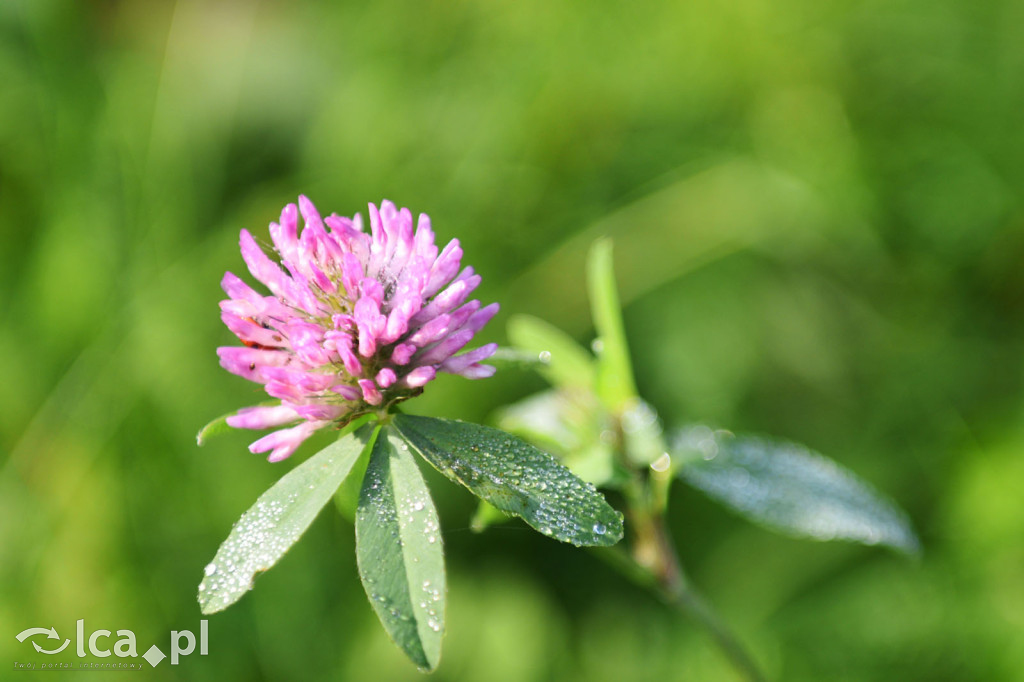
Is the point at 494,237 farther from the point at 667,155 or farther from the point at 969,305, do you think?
the point at 969,305

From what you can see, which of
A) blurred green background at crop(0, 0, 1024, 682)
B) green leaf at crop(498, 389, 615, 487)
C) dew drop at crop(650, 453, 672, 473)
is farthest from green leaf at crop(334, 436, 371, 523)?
blurred green background at crop(0, 0, 1024, 682)

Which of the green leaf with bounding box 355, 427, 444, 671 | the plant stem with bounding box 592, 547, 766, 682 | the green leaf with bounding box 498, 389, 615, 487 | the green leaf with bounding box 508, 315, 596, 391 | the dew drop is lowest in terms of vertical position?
the plant stem with bounding box 592, 547, 766, 682

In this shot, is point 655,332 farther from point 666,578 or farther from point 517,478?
point 517,478

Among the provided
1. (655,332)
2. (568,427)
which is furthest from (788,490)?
(655,332)

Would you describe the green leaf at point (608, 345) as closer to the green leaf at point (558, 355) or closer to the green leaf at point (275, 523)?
the green leaf at point (558, 355)

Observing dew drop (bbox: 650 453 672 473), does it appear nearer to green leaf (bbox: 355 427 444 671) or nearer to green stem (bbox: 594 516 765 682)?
green stem (bbox: 594 516 765 682)

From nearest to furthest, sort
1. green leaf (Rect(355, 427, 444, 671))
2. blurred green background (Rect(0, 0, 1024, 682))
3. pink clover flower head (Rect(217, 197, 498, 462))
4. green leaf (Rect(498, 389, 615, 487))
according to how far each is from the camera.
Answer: green leaf (Rect(355, 427, 444, 671)) → pink clover flower head (Rect(217, 197, 498, 462)) → green leaf (Rect(498, 389, 615, 487)) → blurred green background (Rect(0, 0, 1024, 682))
